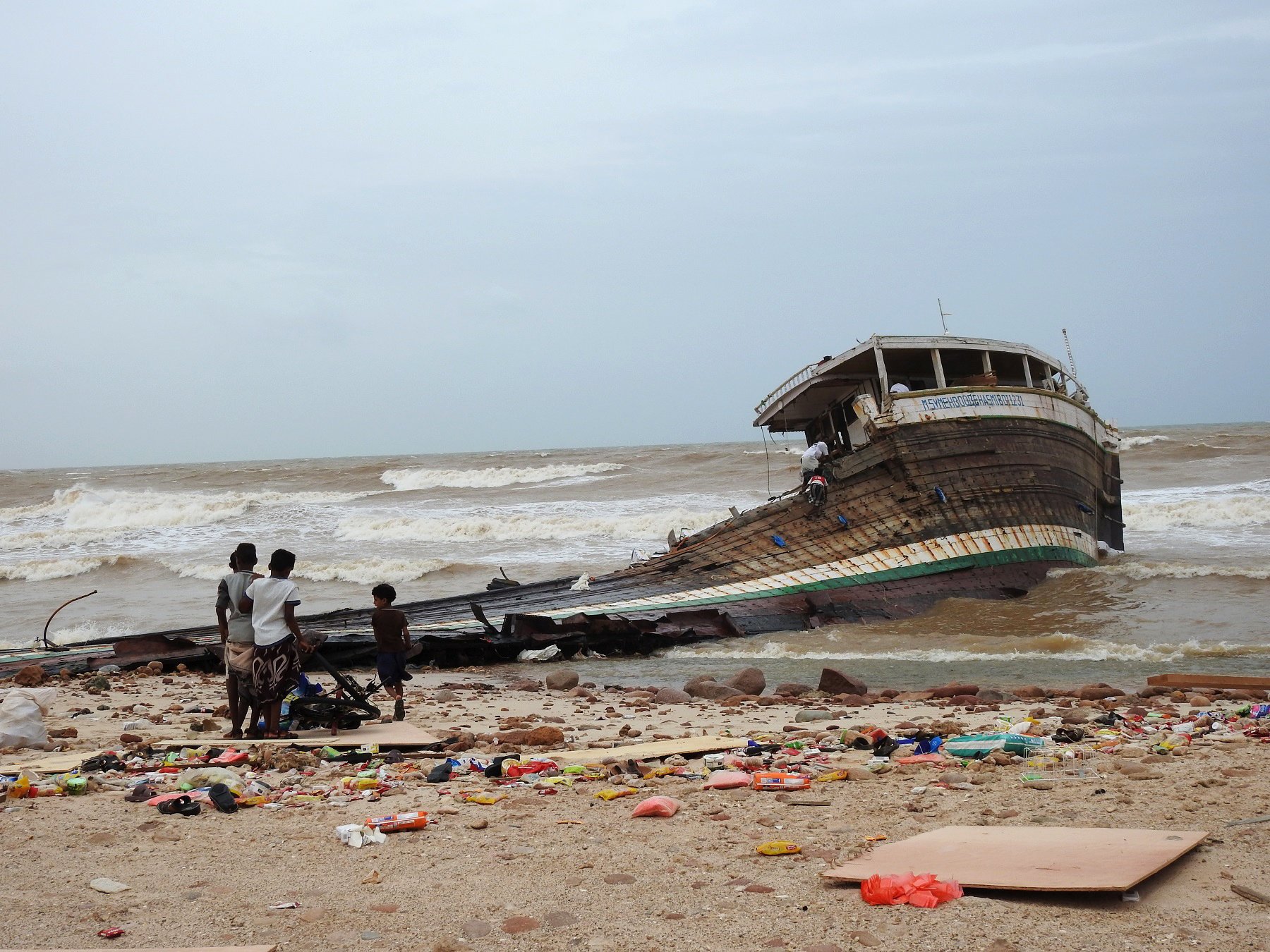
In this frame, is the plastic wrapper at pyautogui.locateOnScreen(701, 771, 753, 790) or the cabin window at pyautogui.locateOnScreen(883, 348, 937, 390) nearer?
the plastic wrapper at pyautogui.locateOnScreen(701, 771, 753, 790)

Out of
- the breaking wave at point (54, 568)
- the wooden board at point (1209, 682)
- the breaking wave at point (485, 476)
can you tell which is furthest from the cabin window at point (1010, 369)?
the breaking wave at point (485, 476)

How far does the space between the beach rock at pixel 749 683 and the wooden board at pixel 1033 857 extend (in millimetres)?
5866

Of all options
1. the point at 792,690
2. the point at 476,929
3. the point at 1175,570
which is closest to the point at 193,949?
the point at 476,929

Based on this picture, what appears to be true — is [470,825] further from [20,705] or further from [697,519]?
[697,519]

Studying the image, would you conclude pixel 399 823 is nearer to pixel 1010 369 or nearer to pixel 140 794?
pixel 140 794

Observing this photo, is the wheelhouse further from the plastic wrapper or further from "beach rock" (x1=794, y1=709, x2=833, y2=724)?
the plastic wrapper

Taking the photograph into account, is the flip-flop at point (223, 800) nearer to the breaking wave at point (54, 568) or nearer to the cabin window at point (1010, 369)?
the cabin window at point (1010, 369)

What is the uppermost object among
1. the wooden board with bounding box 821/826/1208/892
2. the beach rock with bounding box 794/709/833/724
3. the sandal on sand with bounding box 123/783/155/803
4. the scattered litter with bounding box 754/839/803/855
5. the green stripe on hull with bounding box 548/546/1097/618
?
the sandal on sand with bounding box 123/783/155/803

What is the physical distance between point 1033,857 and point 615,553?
23.7 metres

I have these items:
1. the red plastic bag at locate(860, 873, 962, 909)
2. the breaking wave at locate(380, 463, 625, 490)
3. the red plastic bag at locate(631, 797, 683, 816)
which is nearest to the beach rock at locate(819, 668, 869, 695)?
the red plastic bag at locate(631, 797, 683, 816)

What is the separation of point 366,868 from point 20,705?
4526mm

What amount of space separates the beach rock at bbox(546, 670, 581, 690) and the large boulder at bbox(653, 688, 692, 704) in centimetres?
124

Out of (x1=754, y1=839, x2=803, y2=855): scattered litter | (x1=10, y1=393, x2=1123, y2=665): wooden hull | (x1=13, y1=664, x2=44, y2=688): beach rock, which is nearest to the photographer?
(x1=754, y1=839, x2=803, y2=855): scattered litter

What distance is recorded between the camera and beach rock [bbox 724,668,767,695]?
10.1m
